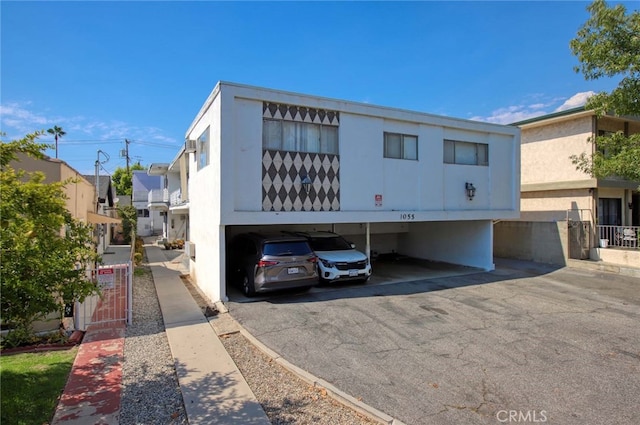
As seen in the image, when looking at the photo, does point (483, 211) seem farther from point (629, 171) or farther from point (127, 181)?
point (127, 181)

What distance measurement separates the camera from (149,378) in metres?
5.36

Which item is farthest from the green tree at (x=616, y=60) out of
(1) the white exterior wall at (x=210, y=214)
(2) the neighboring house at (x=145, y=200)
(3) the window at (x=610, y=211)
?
(2) the neighboring house at (x=145, y=200)

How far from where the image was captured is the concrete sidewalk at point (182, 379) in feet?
14.1

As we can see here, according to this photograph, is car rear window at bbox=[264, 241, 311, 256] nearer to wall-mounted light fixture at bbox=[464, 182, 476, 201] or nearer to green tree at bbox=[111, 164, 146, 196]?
wall-mounted light fixture at bbox=[464, 182, 476, 201]

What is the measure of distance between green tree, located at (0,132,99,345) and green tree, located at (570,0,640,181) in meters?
12.4

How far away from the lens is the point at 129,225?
28.6 m

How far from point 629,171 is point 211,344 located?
1164cm

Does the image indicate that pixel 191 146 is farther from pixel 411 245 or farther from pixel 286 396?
pixel 411 245

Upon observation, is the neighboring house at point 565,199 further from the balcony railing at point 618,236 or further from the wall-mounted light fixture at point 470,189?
the wall-mounted light fixture at point 470,189

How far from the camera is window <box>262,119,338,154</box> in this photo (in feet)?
33.1

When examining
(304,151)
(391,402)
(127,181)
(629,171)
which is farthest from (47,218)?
(127,181)

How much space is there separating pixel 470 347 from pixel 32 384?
6.73 m

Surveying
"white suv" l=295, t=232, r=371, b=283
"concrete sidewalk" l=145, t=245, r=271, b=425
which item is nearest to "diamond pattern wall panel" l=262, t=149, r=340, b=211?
"white suv" l=295, t=232, r=371, b=283

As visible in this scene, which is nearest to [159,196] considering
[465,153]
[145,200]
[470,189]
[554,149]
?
[145,200]
